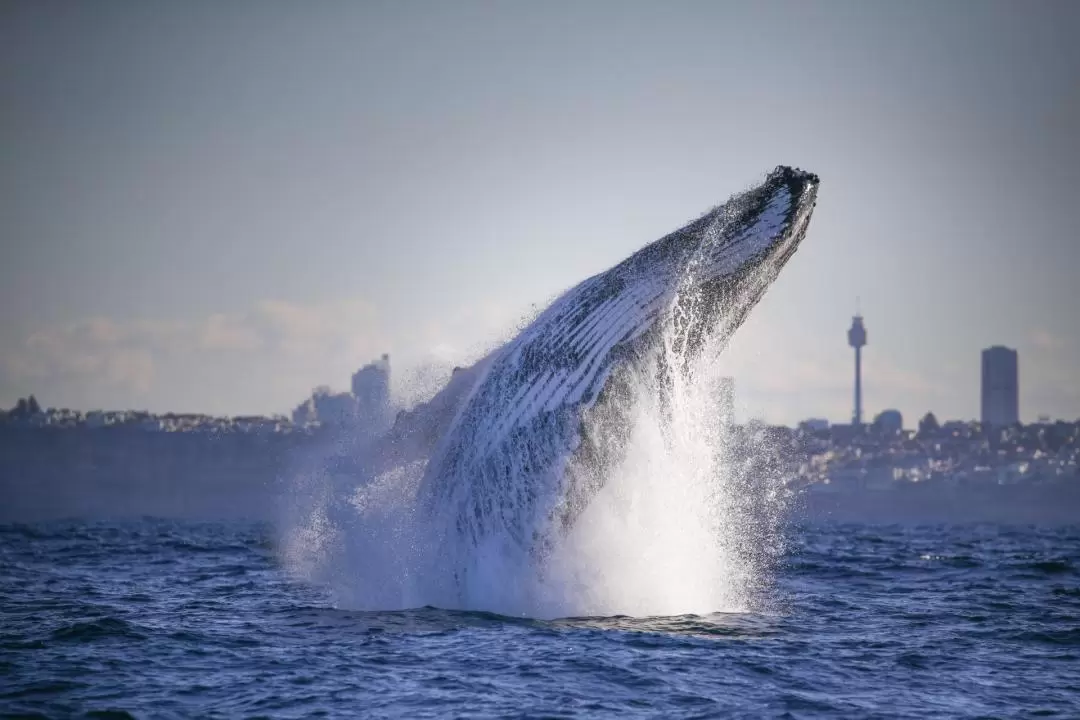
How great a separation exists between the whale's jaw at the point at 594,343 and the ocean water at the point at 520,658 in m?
1.54

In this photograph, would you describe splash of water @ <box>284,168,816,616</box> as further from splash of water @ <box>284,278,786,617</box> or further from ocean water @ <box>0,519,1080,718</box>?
ocean water @ <box>0,519,1080,718</box>

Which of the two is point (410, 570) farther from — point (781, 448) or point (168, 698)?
point (781, 448)

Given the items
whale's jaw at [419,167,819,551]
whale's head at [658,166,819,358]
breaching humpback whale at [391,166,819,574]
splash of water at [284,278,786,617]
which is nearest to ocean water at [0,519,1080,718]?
splash of water at [284,278,786,617]

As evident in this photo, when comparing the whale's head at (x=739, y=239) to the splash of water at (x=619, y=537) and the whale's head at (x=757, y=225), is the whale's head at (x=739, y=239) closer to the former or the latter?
the whale's head at (x=757, y=225)

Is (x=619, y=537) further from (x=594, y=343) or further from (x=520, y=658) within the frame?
(x=520, y=658)

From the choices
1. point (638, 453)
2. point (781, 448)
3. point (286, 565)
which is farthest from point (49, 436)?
point (638, 453)

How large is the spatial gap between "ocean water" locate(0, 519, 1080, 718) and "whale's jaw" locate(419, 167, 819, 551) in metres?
1.54

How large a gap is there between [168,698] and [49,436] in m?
175

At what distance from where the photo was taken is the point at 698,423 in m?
13.6

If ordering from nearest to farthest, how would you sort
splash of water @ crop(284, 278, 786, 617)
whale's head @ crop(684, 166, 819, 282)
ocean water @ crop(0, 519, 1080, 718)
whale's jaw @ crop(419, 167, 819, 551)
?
1. ocean water @ crop(0, 519, 1080, 718)
2. whale's head @ crop(684, 166, 819, 282)
3. whale's jaw @ crop(419, 167, 819, 551)
4. splash of water @ crop(284, 278, 786, 617)

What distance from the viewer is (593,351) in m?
12.1

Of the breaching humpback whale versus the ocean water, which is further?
the breaching humpback whale

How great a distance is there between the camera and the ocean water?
9398mm

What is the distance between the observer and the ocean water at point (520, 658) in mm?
9398
